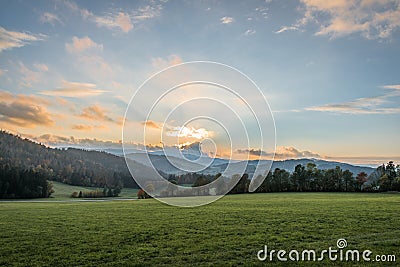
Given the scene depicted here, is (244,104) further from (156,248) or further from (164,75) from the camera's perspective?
(156,248)

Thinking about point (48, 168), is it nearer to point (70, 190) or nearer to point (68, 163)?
point (68, 163)

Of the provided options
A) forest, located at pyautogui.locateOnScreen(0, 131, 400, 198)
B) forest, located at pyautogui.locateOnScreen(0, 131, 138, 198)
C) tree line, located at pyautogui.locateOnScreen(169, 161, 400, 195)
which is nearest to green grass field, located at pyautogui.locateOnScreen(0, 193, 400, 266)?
forest, located at pyautogui.locateOnScreen(0, 131, 400, 198)

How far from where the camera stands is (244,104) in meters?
22.0

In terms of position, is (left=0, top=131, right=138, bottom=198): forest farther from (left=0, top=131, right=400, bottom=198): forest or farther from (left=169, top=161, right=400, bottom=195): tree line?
(left=169, top=161, right=400, bottom=195): tree line

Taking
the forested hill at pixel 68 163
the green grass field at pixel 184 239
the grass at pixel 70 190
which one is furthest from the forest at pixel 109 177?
the green grass field at pixel 184 239

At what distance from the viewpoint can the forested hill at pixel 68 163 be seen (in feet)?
429

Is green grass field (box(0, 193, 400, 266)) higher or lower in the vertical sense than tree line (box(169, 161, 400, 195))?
lower

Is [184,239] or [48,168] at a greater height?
[48,168]

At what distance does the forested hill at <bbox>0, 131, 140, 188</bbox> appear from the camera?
131 metres

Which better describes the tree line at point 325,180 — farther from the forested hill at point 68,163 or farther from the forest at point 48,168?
the forested hill at point 68,163

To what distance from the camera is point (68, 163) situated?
144375 mm

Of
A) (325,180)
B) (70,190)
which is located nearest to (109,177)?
(70,190)

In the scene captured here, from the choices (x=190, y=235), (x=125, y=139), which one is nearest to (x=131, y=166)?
(x=125, y=139)

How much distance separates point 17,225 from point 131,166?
10.3 m
